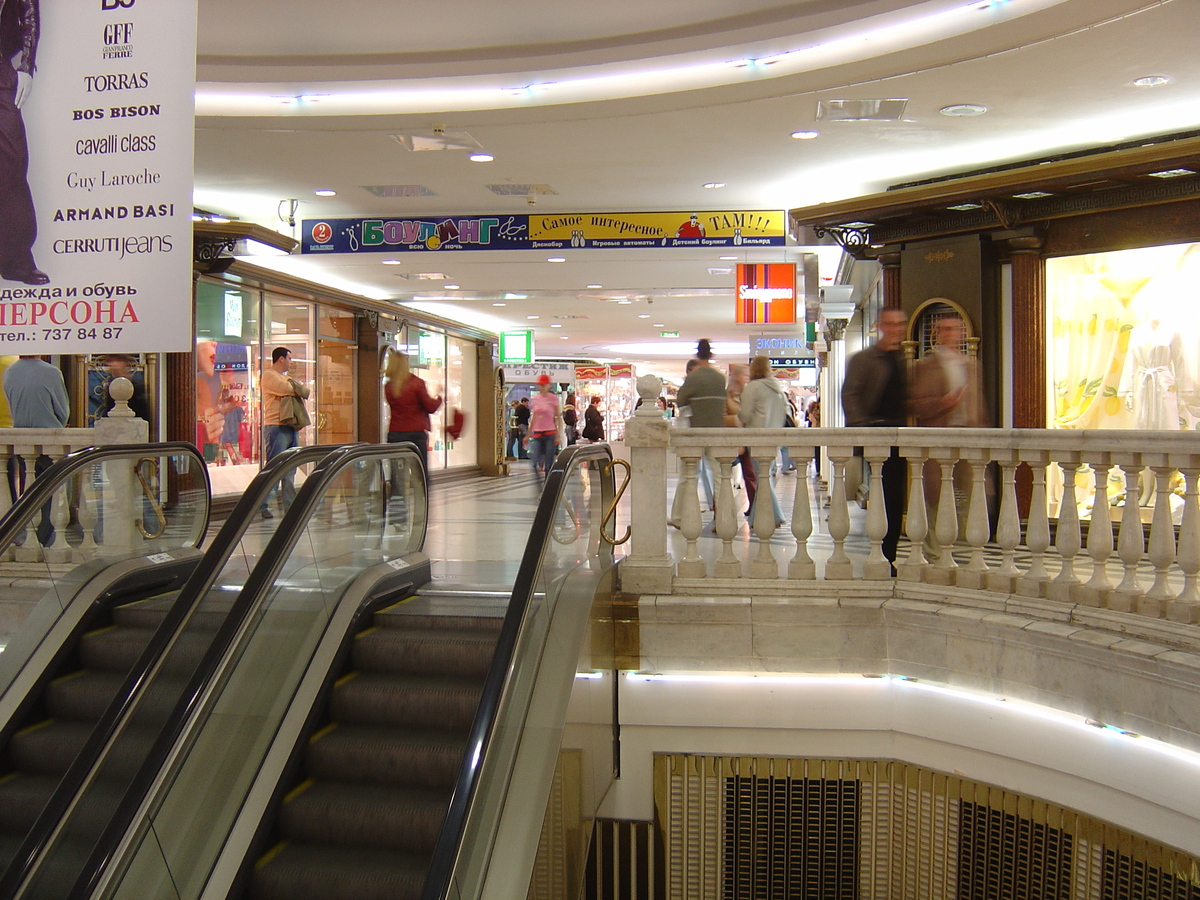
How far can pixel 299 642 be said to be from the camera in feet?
13.5

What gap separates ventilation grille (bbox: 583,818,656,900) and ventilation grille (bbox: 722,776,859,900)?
43 centimetres

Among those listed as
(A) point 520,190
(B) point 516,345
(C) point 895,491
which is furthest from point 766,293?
(B) point 516,345

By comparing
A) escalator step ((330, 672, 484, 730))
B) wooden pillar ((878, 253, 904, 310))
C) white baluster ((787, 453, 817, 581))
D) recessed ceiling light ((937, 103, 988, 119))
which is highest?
recessed ceiling light ((937, 103, 988, 119))

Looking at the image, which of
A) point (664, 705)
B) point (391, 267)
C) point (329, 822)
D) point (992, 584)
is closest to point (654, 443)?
point (664, 705)

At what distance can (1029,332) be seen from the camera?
7.61 meters

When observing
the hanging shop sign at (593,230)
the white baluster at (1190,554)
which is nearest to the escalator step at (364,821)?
the white baluster at (1190,554)

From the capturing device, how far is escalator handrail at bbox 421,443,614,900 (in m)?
2.75

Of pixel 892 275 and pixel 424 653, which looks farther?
pixel 892 275

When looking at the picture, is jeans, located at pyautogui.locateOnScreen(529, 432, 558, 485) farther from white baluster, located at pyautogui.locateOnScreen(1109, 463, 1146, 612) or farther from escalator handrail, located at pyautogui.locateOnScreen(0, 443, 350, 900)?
white baluster, located at pyautogui.locateOnScreen(1109, 463, 1146, 612)

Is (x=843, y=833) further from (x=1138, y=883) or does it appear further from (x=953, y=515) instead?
(x=953, y=515)

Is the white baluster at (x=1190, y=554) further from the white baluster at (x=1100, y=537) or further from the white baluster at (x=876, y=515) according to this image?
the white baluster at (x=876, y=515)

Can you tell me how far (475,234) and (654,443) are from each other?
17.3 feet

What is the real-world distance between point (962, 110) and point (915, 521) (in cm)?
328

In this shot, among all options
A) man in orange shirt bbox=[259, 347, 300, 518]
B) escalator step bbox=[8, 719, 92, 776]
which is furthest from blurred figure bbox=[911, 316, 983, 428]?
man in orange shirt bbox=[259, 347, 300, 518]
